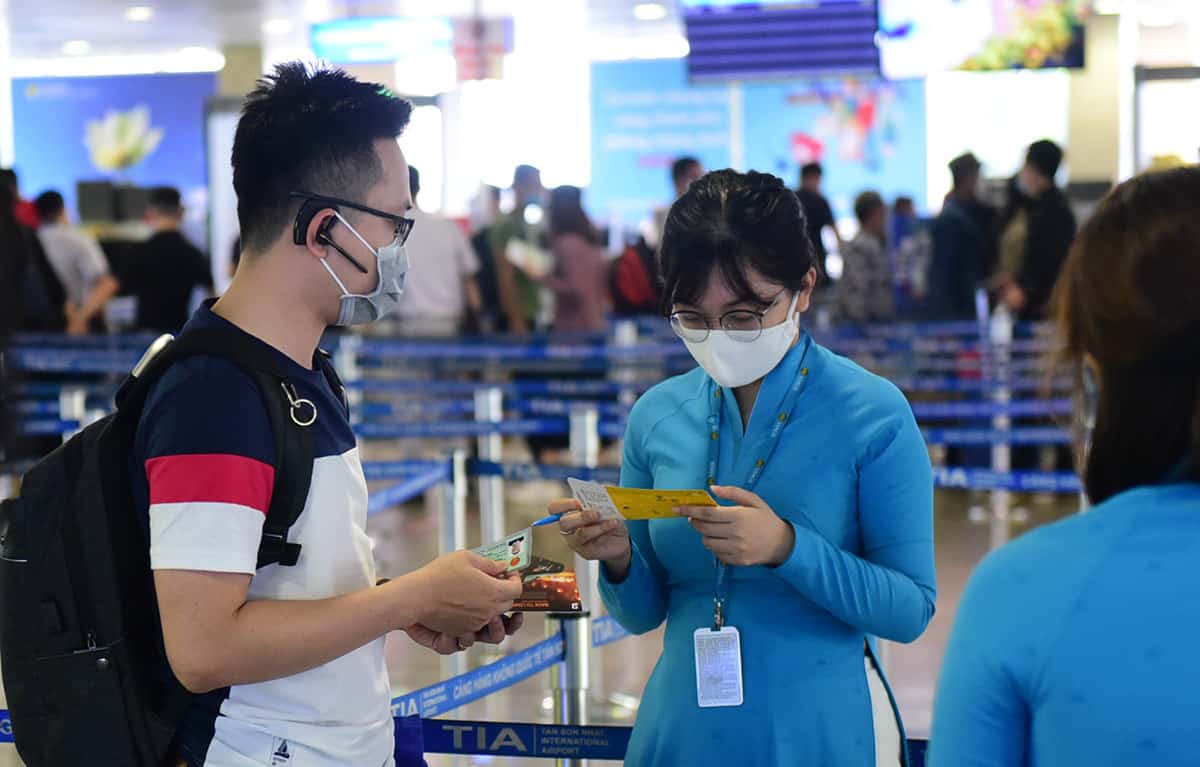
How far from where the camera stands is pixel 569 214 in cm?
875

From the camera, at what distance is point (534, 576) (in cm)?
191

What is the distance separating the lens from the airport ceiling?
1488 centimetres

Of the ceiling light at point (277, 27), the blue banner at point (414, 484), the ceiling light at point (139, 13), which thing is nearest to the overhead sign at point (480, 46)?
the ceiling light at point (277, 27)

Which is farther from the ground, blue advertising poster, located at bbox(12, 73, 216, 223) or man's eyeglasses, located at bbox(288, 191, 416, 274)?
blue advertising poster, located at bbox(12, 73, 216, 223)

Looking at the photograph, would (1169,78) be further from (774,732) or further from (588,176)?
(774,732)

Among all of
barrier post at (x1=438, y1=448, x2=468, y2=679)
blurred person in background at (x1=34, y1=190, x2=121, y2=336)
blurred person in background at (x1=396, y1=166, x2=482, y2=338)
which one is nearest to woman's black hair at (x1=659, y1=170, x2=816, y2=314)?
barrier post at (x1=438, y1=448, x2=468, y2=679)

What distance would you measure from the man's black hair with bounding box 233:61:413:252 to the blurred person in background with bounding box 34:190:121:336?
8.07m

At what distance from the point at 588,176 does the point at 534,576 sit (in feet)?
58.7

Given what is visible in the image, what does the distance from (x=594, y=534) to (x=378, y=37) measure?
13.2 metres

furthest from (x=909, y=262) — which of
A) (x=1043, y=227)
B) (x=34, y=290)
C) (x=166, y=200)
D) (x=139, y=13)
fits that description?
(x=139, y=13)

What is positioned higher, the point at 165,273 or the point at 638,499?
the point at 165,273

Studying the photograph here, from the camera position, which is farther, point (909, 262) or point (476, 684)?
point (909, 262)

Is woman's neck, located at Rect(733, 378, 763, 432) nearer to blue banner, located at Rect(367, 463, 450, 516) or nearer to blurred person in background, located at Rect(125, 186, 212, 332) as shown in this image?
blue banner, located at Rect(367, 463, 450, 516)

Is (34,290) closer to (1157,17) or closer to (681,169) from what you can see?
(681,169)
